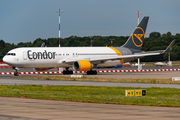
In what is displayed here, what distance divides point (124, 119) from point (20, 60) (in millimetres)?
38455

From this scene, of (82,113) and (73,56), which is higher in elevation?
(73,56)

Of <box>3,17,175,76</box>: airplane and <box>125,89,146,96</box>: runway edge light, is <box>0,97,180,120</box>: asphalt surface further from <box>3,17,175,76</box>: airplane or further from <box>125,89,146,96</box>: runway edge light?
<box>3,17,175,76</box>: airplane

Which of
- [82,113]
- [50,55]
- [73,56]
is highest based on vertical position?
[50,55]

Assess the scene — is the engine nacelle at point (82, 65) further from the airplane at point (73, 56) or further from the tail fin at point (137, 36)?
the tail fin at point (137, 36)

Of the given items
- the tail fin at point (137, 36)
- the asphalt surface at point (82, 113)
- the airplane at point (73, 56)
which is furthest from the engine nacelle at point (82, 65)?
the asphalt surface at point (82, 113)

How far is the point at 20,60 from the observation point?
165 ft

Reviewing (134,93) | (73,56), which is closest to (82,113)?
(134,93)

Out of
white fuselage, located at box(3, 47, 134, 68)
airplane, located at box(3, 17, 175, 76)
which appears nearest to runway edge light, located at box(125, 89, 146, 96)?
airplane, located at box(3, 17, 175, 76)

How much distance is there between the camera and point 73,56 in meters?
55.3

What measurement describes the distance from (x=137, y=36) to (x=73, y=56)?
44.7ft

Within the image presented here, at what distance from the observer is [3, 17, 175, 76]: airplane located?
5062 centimetres

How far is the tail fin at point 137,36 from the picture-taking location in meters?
61.9

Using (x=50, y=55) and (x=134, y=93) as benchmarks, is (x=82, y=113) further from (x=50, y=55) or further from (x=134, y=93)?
(x=50, y=55)

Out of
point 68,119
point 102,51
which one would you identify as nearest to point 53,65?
point 102,51
